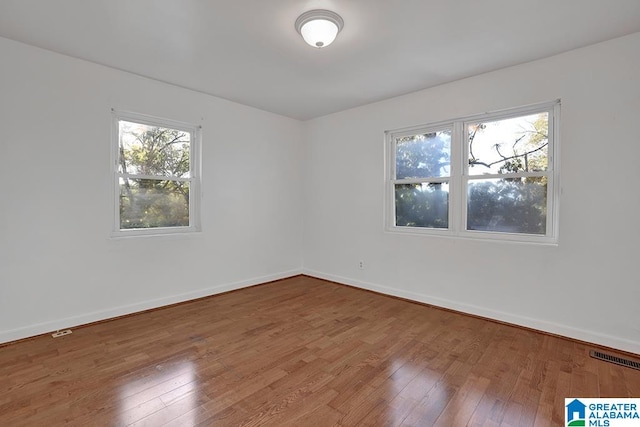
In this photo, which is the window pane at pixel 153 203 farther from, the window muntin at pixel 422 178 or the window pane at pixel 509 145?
the window pane at pixel 509 145

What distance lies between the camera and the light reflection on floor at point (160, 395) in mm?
1778

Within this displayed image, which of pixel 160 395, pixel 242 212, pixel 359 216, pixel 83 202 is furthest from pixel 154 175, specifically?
pixel 359 216

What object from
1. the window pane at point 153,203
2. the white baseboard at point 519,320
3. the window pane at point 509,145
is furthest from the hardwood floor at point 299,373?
the window pane at point 509,145

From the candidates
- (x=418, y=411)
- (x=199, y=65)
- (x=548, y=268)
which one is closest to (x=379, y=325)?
(x=418, y=411)

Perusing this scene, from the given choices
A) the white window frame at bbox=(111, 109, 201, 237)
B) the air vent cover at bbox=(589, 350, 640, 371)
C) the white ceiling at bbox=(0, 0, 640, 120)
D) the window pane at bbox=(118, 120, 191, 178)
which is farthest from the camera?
the window pane at bbox=(118, 120, 191, 178)

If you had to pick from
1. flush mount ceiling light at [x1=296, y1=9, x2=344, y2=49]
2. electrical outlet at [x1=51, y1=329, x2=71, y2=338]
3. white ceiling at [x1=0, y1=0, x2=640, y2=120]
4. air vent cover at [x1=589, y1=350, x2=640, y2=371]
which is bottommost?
electrical outlet at [x1=51, y1=329, x2=71, y2=338]

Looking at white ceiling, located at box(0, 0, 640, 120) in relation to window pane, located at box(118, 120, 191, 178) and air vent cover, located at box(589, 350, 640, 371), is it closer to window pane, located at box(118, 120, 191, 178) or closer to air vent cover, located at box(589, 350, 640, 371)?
window pane, located at box(118, 120, 191, 178)

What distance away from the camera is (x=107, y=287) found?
10.6 feet

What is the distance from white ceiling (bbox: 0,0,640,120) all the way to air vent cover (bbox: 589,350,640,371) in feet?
8.70

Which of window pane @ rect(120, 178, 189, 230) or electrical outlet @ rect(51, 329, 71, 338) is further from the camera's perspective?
window pane @ rect(120, 178, 189, 230)

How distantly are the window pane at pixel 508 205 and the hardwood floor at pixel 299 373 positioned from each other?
1.04m

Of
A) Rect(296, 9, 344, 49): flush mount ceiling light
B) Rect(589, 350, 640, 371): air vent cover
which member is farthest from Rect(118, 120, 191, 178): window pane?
Rect(589, 350, 640, 371): air vent cover

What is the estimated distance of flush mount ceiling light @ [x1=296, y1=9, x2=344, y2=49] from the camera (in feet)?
7.41

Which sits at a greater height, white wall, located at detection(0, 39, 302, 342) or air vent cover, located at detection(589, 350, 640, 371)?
white wall, located at detection(0, 39, 302, 342)
